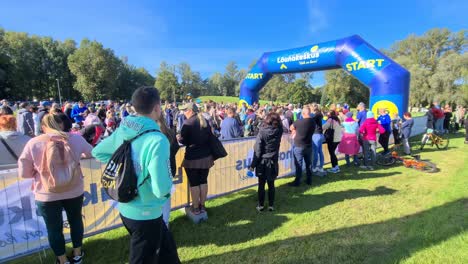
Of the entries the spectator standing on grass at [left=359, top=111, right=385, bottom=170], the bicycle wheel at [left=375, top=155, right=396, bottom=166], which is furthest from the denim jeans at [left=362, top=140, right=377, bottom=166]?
the bicycle wheel at [left=375, top=155, right=396, bottom=166]

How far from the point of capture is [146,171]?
1.56m

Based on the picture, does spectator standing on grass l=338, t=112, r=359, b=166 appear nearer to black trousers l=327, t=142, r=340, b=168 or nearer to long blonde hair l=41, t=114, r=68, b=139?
black trousers l=327, t=142, r=340, b=168

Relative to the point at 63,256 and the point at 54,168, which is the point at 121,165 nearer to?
the point at 54,168

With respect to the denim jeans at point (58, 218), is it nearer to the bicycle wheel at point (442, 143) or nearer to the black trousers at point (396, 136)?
the black trousers at point (396, 136)

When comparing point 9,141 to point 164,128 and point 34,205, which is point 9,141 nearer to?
point 34,205

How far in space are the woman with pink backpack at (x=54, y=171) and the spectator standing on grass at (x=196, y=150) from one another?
4.49 feet

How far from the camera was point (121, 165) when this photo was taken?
1541 mm

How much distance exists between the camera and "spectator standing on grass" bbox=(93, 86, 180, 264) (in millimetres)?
1509

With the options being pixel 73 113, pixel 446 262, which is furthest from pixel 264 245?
pixel 73 113

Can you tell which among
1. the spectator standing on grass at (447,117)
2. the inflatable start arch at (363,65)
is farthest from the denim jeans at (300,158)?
the spectator standing on grass at (447,117)

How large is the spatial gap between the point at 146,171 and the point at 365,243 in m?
3.13

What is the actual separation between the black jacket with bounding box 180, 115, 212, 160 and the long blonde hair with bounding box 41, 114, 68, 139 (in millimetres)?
1492

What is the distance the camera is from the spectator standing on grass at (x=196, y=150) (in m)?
3.56

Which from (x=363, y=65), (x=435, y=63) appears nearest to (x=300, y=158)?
(x=363, y=65)
